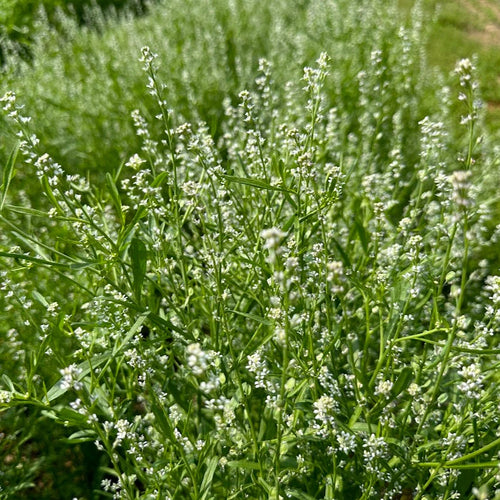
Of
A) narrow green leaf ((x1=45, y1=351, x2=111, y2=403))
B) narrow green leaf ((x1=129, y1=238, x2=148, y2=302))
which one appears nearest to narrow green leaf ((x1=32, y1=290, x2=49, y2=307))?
narrow green leaf ((x1=45, y1=351, x2=111, y2=403))

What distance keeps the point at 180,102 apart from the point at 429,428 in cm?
360

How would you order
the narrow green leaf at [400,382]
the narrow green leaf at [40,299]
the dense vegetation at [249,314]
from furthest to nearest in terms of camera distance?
the narrow green leaf at [40,299] < the narrow green leaf at [400,382] < the dense vegetation at [249,314]

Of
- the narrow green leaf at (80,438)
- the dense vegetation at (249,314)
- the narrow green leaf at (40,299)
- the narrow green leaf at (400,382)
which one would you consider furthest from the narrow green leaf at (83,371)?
the narrow green leaf at (400,382)

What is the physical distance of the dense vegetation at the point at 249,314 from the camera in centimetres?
154

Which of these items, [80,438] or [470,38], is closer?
[80,438]

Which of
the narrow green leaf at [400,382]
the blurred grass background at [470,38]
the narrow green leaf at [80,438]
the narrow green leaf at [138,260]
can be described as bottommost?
the narrow green leaf at [80,438]

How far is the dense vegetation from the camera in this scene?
1536 millimetres

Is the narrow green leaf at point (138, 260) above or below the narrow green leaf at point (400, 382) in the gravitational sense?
above

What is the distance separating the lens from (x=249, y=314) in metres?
1.61

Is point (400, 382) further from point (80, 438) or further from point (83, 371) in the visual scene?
point (80, 438)

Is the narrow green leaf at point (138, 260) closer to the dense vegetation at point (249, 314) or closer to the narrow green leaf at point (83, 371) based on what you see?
the dense vegetation at point (249, 314)

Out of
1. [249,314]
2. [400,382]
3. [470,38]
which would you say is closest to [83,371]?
[249,314]

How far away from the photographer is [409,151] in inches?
174

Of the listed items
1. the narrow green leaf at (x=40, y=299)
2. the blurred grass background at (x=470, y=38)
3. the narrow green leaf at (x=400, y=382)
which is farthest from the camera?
the blurred grass background at (x=470, y=38)
